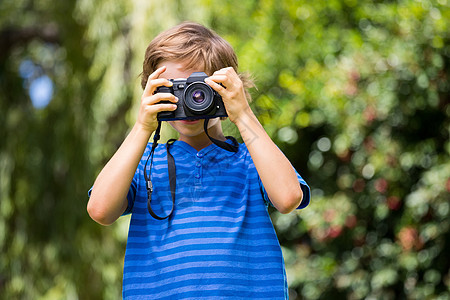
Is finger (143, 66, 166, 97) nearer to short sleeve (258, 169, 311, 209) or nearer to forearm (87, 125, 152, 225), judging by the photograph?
forearm (87, 125, 152, 225)

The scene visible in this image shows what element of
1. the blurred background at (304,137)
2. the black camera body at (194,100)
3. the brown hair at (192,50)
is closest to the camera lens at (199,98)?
the black camera body at (194,100)

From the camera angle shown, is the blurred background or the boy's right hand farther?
the blurred background

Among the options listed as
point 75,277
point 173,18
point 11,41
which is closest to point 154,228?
point 173,18

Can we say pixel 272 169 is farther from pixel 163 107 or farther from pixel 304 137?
pixel 304 137

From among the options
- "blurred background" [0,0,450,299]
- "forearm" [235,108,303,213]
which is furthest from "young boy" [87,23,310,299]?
"blurred background" [0,0,450,299]

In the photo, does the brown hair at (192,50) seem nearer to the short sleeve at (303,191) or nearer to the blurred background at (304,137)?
the short sleeve at (303,191)

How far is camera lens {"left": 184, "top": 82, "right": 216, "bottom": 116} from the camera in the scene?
1.16 metres

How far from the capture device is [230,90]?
3.83ft

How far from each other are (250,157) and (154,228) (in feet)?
0.76

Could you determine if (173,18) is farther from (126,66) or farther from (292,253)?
(292,253)

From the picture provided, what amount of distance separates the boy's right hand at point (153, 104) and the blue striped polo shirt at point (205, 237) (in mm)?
116

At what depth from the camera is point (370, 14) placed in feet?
10.4

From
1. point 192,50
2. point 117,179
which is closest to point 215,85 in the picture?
point 192,50

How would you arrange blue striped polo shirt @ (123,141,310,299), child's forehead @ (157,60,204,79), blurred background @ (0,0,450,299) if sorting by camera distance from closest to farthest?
1. blue striped polo shirt @ (123,141,310,299)
2. child's forehead @ (157,60,204,79)
3. blurred background @ (0,0,450,299)
